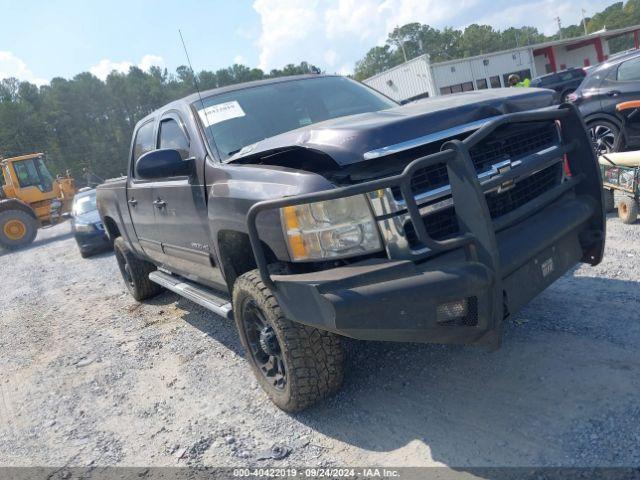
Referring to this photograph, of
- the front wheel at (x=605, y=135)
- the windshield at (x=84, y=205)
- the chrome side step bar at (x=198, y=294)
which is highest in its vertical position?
the windshield at (x=84, y=205)

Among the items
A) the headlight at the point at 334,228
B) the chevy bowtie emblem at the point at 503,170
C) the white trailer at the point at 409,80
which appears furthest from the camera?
the white trailer at the point at 409,80

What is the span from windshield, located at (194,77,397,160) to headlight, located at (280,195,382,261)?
1.10 m

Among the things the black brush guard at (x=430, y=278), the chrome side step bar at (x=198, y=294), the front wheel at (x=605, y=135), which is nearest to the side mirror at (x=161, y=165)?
the chrome side step bar at (x=198, y=294)

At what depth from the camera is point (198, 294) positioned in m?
4.22

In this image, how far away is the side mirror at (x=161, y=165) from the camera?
3.51 metres

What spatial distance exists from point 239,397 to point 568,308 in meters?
2.42

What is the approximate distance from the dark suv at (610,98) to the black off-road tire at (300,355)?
6525mm

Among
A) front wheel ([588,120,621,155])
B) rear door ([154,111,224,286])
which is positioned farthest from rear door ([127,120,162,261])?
front wheel ([588,120,621,155])

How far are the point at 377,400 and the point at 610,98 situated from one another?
685 cm

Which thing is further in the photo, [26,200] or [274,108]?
[26,200]

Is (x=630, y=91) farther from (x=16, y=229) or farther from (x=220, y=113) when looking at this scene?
(x=16, y=229)

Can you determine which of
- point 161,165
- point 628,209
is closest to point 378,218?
point 161,165

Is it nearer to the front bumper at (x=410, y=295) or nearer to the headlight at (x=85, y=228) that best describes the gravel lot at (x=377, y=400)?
the front bumper at (x=410, y=295)

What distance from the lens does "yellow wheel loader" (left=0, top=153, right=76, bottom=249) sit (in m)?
16.8
